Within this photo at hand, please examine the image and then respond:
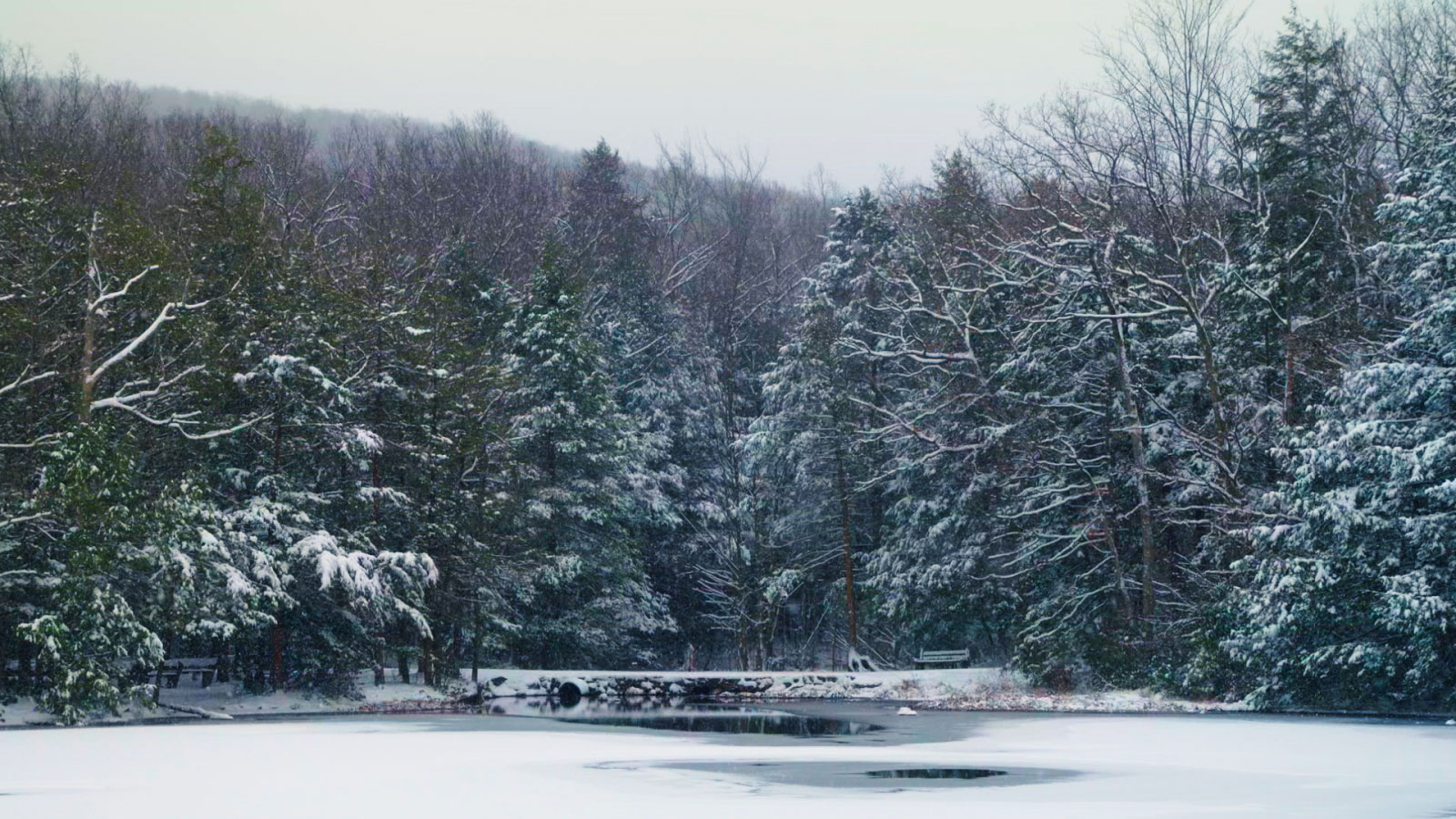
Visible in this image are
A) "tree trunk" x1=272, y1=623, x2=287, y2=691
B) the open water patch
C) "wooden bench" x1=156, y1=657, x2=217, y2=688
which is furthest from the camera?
"wooden bench" x1=156, y1=657, x2=217, y2=688

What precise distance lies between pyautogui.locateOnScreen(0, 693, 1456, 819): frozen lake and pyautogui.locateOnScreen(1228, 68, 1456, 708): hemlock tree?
1743 mm

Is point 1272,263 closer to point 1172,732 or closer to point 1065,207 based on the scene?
point 1065,207

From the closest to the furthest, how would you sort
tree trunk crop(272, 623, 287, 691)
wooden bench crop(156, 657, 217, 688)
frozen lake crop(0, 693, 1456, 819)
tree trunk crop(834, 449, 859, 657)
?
frozen lake crop(0, 693, 1456, 819) < tree trunk crop(272, 623, 287, 691) < wooden bench crop(156, 657, 217, 688) < tree trunk crop(834, 449, 859, 657)

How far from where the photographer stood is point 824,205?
74.7 metres

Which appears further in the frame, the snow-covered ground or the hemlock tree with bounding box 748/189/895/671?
the hemlock tree with bounding box 748/189/895/671

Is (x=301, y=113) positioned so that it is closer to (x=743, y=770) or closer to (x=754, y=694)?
(x=754, y=694)

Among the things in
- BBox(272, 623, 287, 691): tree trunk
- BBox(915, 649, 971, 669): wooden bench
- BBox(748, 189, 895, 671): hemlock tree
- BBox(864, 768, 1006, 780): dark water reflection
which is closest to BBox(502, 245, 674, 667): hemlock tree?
BBox(748, 189, 895, 671): hemlock tree

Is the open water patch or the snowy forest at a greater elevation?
the snowy forest

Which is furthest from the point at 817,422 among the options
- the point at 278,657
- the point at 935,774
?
the point at 935,774

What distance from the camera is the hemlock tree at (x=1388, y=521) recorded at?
20.3 meters

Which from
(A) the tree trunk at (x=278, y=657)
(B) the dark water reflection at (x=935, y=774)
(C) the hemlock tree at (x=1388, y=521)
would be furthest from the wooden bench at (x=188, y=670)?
(C) the hemlock tree at (x=1388, y=521)

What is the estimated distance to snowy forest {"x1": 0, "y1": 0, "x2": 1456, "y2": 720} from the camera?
22.8m

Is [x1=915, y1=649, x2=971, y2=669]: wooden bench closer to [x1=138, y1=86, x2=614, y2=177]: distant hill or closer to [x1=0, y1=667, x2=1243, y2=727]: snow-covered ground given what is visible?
[x1=0, y1=667, x2=1243, y2=727]: snow-covered ground

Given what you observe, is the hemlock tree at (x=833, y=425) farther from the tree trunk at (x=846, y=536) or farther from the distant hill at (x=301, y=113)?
the distant hill at (x=301, y=113)
